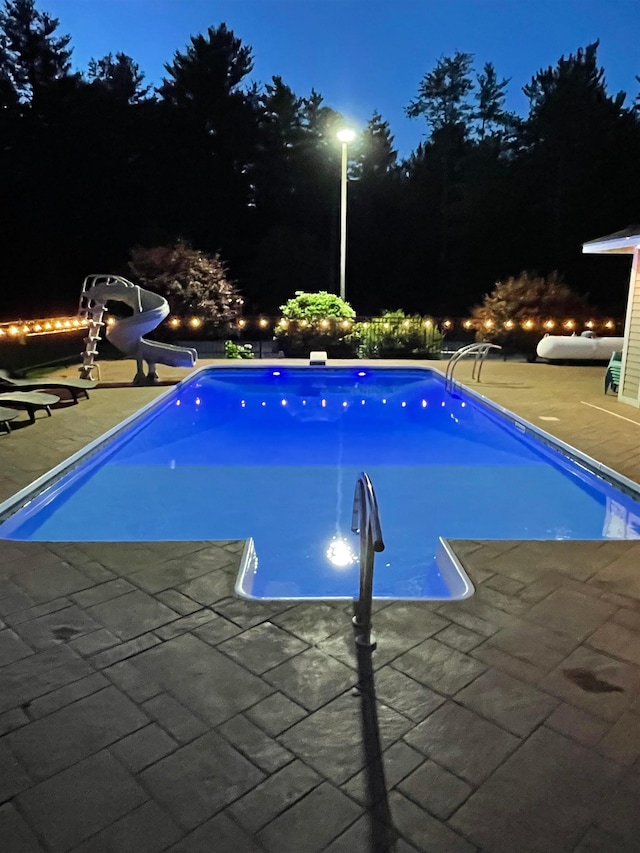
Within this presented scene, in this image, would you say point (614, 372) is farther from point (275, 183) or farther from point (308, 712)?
point (275, 183)

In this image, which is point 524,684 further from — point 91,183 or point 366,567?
point 91,183

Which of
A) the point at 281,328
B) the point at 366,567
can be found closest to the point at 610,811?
the point at 366,567

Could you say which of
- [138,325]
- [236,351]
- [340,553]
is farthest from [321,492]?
[236,351]

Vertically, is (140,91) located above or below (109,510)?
above

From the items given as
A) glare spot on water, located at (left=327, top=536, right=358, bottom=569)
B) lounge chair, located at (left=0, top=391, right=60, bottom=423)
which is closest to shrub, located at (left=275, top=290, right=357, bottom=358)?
lounge chair, located at (left=0, top=391, right=60, bottom=423)

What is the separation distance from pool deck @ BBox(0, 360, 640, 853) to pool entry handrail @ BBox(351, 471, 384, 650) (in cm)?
8

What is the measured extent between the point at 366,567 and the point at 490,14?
5300 centimetres

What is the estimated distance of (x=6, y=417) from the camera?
274 inches

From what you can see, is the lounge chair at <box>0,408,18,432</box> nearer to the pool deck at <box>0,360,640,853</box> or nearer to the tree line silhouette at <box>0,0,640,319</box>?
the pool deck at <box>0,360,640,853</box>

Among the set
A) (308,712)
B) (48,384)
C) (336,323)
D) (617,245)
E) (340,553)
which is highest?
(617,245)

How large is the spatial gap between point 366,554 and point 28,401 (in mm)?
5689

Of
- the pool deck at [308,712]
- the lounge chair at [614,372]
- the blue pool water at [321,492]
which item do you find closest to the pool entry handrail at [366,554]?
the pool deck at [308,712]

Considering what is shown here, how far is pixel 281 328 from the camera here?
15391mm

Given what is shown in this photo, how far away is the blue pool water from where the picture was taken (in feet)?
15.9
